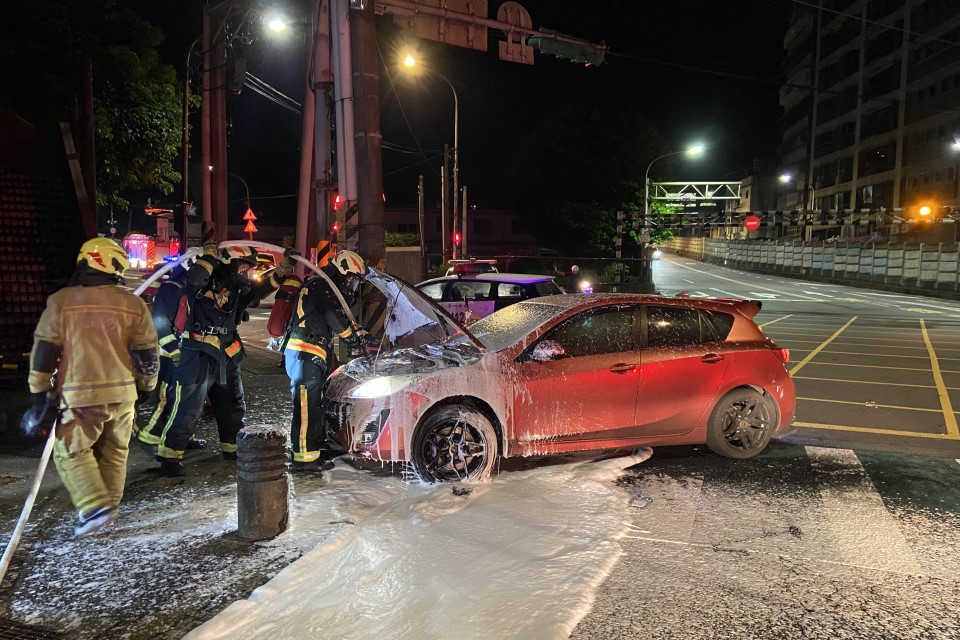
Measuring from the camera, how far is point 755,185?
8181cm

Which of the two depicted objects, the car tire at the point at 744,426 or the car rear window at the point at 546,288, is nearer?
the car tire at the point at 744,426

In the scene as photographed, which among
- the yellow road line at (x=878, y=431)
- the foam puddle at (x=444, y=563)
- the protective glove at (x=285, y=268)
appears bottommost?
the foam puddle at (x=444, y=563)

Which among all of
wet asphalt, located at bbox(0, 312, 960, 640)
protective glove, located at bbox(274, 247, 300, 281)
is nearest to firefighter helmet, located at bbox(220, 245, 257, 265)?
protective glove, located at bbox(274, 247, 300, 281)

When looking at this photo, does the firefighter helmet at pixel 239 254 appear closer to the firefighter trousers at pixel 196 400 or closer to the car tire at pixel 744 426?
the firefighter trousers at pixel 196 400

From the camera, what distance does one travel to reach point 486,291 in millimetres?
10664

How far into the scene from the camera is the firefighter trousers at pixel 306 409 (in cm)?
532

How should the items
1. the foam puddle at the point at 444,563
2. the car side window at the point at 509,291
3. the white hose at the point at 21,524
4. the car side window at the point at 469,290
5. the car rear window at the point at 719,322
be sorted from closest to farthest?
the foam puddle at the point at 444,563, the white hose at the point at 21,524, the car rear window at the point at 719,322, the car side window at the point at 509,291, the car side window at the point at 469,290

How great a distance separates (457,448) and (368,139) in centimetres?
417

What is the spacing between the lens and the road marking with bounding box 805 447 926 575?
12.7 ft

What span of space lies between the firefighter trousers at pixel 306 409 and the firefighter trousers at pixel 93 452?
4.40 ft

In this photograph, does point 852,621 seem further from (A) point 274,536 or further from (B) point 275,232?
(B) point 275,232

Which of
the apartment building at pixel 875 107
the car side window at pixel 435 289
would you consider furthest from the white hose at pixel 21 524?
the apartment building at pixel 875 107

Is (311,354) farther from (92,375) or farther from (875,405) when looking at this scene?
(875,405)

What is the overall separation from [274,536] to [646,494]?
2619 mm
